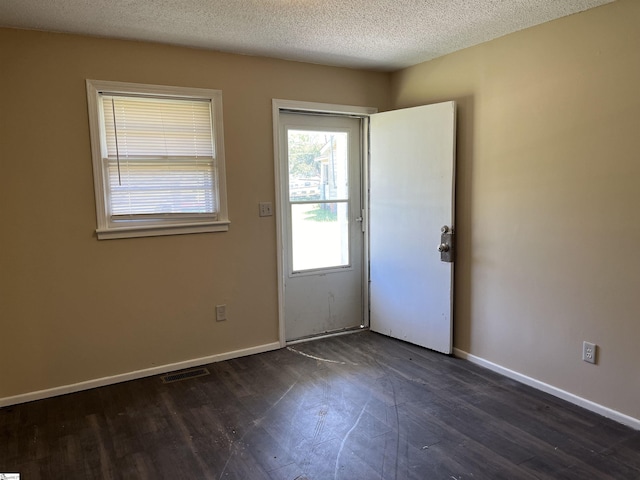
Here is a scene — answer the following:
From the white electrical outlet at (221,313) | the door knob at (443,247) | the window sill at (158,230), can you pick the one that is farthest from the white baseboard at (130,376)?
the door knob at (443,247)

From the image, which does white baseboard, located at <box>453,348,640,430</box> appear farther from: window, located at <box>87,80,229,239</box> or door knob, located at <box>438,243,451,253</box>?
window, located at <box>87,80,229,239</box>

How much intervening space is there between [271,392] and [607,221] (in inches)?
88.9

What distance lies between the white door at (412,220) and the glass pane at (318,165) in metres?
0.28

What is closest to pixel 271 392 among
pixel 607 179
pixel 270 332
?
pixel 270 332

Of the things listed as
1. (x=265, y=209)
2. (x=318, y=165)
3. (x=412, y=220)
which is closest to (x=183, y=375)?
(x=265, y=209)

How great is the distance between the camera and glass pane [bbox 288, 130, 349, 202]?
12.1 ft

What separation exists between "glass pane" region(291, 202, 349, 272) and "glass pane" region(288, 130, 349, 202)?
10 centimetres

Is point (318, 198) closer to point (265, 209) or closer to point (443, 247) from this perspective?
point (265, 209)

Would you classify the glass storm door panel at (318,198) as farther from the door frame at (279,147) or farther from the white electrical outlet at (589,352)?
the white electrical outlet at (589,352)

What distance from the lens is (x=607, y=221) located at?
2.42m

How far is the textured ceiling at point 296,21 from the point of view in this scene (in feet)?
7.63

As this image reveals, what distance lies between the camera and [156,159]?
3.04m

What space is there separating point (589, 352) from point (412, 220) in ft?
4.98

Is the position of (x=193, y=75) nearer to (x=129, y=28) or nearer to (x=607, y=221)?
(x=129, y=28)
